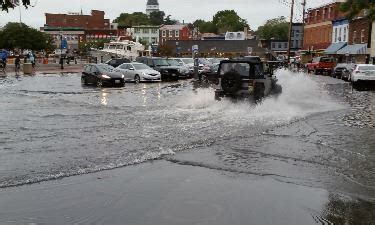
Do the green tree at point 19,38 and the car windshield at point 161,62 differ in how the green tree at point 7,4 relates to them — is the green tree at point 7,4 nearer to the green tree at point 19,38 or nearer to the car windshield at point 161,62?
the car windshield at point 161,62

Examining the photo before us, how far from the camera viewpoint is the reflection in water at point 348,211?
624cm

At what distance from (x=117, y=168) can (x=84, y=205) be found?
6.93 feet

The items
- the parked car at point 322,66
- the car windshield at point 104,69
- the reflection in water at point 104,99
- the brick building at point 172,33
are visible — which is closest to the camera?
the reflection in water at point 104,99

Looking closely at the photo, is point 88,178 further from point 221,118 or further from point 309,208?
point 221,118

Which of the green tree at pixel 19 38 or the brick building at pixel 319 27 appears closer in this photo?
the brick building at pixel 319 27

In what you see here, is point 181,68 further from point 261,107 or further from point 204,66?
point 261,107

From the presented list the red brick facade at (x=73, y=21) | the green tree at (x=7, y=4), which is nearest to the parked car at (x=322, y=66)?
the green tree at (x=7, y=4)

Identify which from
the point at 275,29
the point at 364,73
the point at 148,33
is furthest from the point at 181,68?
the point at 275,29

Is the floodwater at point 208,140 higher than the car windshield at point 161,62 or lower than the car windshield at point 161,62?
lower

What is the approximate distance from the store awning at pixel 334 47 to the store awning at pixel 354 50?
135cm

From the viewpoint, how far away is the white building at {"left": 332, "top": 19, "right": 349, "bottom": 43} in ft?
205

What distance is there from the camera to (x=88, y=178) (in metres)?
8.21

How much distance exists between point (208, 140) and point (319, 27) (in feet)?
220

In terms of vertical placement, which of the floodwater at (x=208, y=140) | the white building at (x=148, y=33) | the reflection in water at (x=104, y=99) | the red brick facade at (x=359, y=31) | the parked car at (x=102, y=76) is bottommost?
the reflection in water at (x=104, y=99)
